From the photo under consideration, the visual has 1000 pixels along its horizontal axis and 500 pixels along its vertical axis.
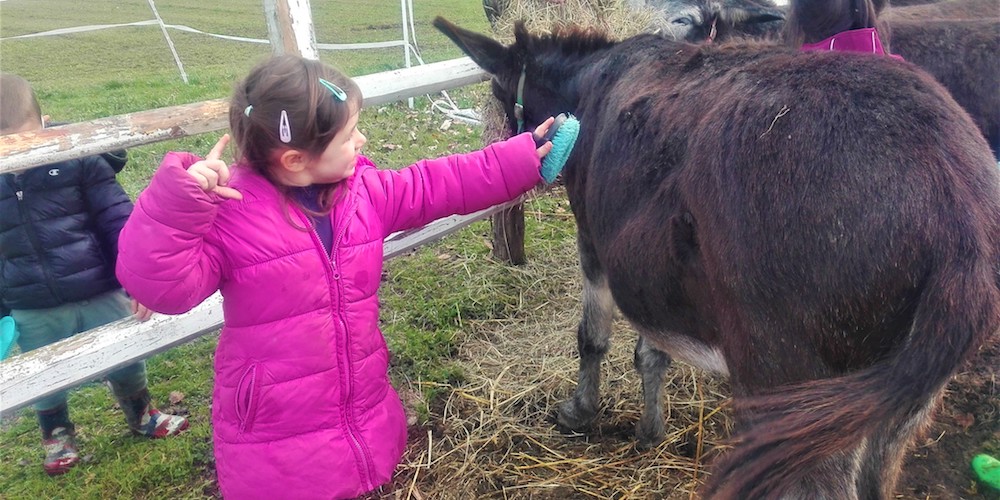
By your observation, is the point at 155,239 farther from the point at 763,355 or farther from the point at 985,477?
the point at 985,477

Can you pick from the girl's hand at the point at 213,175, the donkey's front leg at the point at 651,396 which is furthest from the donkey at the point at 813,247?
the girl's hand at the point at 213,175

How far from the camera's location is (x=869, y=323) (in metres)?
1.52

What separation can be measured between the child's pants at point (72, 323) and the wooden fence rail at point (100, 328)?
284 millimetres

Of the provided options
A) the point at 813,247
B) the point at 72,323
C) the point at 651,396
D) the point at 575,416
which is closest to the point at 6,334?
the point at 72,323

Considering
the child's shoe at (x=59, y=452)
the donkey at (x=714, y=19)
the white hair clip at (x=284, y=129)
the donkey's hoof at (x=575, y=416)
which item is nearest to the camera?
the white hair clip at (x=284, y=129)

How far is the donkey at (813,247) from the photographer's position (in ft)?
4.53

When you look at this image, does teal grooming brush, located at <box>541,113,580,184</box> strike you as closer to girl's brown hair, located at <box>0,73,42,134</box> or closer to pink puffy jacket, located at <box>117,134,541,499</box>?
pink puffy jacket, located at <box>117,134,541,499</box>

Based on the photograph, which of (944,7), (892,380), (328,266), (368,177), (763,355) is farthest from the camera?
(944,7)

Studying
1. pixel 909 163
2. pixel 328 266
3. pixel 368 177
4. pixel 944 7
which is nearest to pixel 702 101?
pixel 909 163

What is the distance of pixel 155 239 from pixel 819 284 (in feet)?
5.52

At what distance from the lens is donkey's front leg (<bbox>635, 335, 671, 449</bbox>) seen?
3.00 m

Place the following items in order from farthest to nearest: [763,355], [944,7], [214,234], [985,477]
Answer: [944,7] → [985,477] → [214,234] → [763,355]

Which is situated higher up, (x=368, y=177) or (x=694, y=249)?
(x=368, y=177)

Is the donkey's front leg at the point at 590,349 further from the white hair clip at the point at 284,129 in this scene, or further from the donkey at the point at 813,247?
the white hair clip at the point at 284,129
